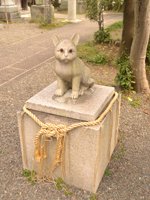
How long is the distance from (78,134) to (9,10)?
1186cm

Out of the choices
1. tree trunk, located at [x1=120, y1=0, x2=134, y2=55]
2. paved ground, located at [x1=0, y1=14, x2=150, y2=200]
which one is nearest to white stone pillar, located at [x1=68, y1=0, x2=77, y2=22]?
tree trunk, located at [x1=120, y1=0, x2=134, y2=55]

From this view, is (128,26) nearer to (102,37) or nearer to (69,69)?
(102,37)

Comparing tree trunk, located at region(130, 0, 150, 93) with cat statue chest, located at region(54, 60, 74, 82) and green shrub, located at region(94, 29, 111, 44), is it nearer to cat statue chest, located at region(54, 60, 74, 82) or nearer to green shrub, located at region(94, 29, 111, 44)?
cat statue chest, located at region(54, 60, 74, 82)

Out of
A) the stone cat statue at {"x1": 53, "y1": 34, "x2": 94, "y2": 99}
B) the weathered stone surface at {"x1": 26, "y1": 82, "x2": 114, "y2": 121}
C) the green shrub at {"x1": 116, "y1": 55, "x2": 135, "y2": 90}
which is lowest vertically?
the green shrub at {"x1": 116, "y1": 55, "x2": 135, "y2": 90}

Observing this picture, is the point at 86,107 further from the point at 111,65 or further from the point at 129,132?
the point at 111,65

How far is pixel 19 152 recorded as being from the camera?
3408 mm

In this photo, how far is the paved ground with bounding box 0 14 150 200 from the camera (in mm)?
2807

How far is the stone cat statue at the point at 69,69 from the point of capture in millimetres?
2473

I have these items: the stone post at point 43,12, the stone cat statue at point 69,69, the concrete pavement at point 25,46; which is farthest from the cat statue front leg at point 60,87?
the stone post at point 43,12

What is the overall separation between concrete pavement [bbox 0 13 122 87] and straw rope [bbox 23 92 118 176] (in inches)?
120

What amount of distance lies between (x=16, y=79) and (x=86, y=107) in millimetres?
3538

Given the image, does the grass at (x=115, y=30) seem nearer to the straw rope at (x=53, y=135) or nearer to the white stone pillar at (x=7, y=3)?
the white stone pillar at (x=7, y=3)

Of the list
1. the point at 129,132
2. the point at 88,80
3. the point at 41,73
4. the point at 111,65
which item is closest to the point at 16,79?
the point at 41,73

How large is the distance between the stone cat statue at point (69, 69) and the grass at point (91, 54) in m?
4.19
